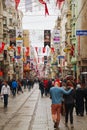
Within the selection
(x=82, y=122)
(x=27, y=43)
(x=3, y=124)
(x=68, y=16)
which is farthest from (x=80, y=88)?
(x=27, y=43)

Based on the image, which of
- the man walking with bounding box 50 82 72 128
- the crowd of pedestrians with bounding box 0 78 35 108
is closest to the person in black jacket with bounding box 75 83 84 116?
A: the man walking with bounding box 50 82 72 128

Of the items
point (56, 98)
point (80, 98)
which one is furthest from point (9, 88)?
point (56, 98)

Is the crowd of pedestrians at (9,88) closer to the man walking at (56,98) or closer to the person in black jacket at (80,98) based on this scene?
the person in black jacket at (80,98)

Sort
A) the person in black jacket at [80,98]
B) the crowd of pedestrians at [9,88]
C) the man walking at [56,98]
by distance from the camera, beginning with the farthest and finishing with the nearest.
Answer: the crowd of pedestrians at [9,88], the person in black jacket at [80,98], the man walking at [56,98]

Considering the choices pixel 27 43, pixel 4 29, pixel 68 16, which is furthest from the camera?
pixel 27 43

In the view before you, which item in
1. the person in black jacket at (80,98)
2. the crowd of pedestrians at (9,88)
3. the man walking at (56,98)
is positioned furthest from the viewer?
the crowd of pedestrians at (9,88)

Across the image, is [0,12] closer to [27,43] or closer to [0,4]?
[0,4]

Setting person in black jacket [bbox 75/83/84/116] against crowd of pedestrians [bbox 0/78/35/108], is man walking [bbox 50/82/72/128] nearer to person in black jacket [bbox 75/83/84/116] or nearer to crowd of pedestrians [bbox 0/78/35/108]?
person in black jacket [bbox 75/83/84/116]

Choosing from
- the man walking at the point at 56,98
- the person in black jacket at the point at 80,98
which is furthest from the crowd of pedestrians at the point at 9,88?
the man walking at the point at 56,98

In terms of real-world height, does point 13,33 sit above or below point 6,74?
above

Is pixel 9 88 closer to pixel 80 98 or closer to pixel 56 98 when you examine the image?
pixel 80 98

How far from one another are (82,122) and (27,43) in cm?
15659

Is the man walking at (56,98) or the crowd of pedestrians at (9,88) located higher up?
the man walking at (56,98)

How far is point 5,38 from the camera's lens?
93125mm
